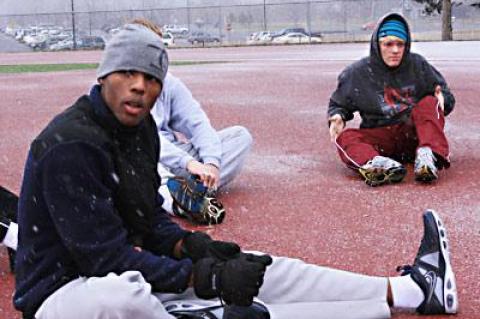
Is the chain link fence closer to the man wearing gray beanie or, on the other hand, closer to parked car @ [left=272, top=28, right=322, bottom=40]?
parked car @ [left=272, top=28, right=322, bottom=40]

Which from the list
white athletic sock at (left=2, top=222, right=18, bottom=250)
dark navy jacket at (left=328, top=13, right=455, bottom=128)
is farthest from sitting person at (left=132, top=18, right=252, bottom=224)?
white athletic sock at (left=2, top=222, right=18, bottom=250)

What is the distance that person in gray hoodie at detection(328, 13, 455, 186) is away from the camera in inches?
250

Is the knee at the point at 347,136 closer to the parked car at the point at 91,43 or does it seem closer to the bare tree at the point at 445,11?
the bare tree at the point at 445,11

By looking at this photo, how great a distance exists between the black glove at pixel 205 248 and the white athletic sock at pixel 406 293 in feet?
2.58

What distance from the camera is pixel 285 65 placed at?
2139 centimetres

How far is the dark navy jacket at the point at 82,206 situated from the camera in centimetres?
280

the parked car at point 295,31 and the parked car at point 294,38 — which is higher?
the parked car at point 295,31

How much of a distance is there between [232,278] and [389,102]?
4.01m

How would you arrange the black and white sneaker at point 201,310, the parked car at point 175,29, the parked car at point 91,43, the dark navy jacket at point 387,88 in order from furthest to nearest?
the parked car at point 175,29 < the parked car at point 91,43 < the dark navy jacket at point 387,88 < the black and white sneaker at point 201,310

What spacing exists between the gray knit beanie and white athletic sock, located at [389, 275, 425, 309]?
1286 millimetres

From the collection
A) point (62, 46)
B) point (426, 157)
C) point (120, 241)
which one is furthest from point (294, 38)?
point (120, 241)

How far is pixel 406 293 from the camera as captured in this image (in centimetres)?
357

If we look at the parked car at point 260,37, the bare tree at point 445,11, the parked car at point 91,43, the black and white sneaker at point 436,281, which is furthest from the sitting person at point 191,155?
the parked car at point 260,37

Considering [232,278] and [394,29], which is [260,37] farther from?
[232,278]
